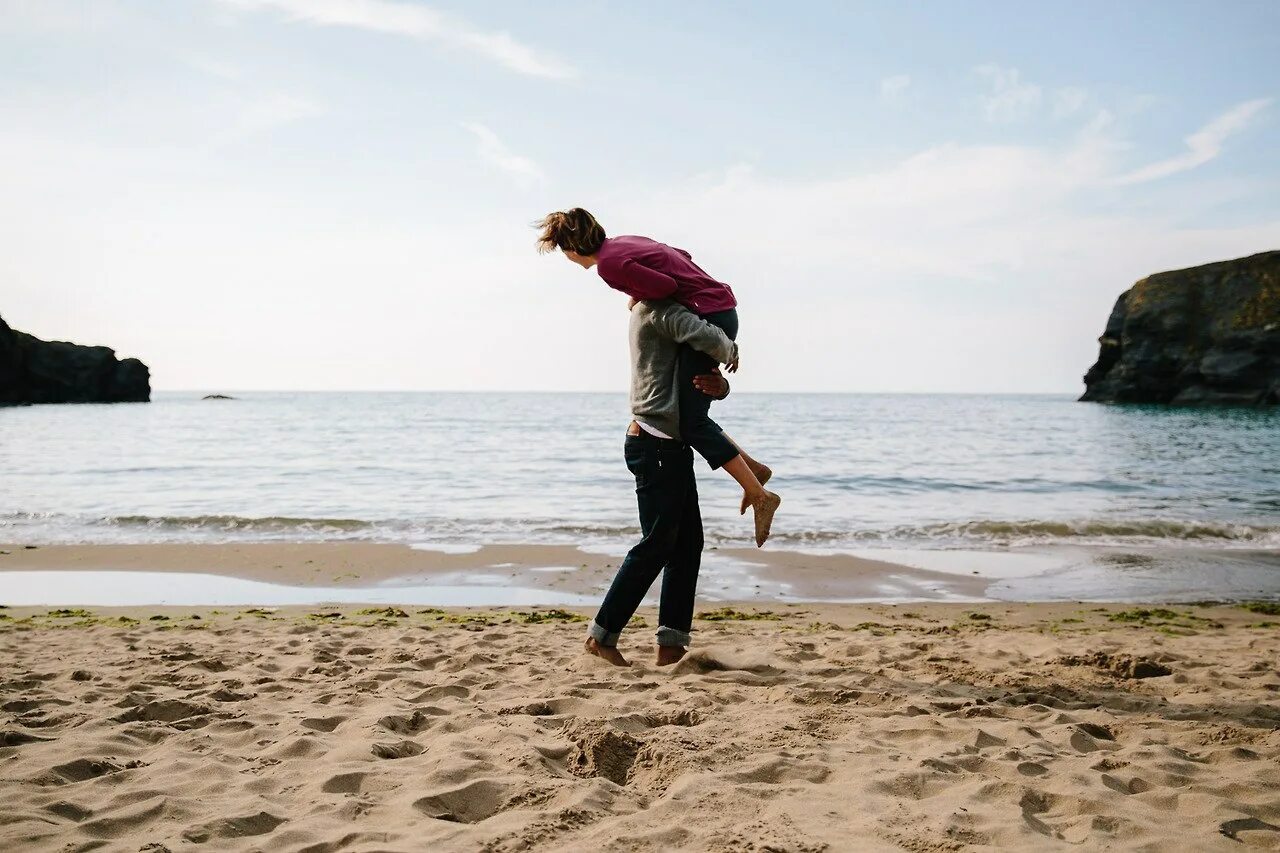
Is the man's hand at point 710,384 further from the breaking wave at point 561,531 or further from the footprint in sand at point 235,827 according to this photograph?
the breaking wave at point 561,531

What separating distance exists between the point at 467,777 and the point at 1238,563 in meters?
8.98

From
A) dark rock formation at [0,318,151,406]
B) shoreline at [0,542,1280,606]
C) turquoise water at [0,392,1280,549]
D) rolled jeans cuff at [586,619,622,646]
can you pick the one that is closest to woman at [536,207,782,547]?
rolled jeans cuff at [586,619,622,646]

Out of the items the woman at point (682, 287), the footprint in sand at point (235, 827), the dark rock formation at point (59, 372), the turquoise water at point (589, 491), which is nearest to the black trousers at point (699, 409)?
the woman at point (682, 287)

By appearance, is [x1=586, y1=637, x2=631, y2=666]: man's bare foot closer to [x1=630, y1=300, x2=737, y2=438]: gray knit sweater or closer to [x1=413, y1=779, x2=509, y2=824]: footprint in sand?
[x1=630, y1=300, x2=737, y2=438]: gray knit sweater

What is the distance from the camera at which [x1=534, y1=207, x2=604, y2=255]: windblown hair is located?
3.72 metres

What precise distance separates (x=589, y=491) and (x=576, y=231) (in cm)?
1182

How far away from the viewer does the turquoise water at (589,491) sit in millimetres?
10641

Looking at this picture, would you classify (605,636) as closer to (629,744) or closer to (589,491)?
(629,744)

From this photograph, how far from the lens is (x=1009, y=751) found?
113 inches

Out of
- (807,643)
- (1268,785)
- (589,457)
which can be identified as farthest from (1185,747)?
(589,457)

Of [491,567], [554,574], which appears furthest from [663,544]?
[491,567]

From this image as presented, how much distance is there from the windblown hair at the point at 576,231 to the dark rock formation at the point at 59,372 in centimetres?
6997

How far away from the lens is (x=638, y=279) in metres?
3.67

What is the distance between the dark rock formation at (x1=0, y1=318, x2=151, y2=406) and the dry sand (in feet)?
227
